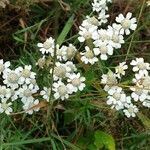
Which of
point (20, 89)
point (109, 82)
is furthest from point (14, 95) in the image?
point (109, 82)

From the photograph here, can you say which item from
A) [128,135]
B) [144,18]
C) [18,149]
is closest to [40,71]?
[18,149]

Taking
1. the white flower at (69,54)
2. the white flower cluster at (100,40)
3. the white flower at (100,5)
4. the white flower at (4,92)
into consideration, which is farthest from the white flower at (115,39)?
the white flower at (4,92)

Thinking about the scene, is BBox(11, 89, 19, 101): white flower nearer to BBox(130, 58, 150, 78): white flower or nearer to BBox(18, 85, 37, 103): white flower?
BBox(18, 85, 37, 103): white flower

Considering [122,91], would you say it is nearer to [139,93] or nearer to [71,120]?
[139,93]

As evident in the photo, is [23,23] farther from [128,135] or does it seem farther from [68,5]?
[128,135]

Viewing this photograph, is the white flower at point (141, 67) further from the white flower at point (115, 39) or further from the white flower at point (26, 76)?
the white flower at point (26, 76)

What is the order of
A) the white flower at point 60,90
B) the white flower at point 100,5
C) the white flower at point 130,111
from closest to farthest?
the white flower at point 60,90
the white flower at point 130,111
the white flower at point 100,5
